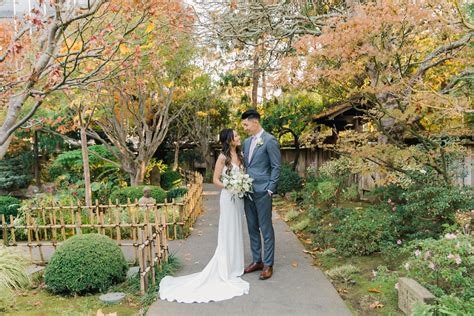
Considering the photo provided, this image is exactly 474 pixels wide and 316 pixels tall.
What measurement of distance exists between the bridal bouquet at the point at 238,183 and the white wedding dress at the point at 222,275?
0.57 feet

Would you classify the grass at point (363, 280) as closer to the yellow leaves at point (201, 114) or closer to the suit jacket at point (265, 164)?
the suit jacket at point (265, 164)

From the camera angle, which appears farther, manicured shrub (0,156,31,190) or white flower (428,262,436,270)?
manicured shrub (0,156,31,190)

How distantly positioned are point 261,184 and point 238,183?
35 centimetres

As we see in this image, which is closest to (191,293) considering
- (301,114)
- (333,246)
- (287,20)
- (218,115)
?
(333,246)

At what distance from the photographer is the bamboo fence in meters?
5.56

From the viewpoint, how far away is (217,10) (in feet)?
32.3

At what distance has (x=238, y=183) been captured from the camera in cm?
540

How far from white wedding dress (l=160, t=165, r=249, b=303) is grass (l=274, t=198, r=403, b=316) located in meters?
1.33

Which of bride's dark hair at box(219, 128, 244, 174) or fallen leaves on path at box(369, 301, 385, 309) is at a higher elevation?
bride's dark hair at box(219, 128, 244, 174)

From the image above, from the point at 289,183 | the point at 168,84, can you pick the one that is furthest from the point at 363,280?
the point at 168,84

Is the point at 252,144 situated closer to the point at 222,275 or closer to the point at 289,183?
the point at 222,275

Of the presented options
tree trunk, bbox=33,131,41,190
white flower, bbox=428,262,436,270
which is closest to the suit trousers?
white flower, bbox=428,262,436,270

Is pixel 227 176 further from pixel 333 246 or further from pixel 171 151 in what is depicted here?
pixel 171 151

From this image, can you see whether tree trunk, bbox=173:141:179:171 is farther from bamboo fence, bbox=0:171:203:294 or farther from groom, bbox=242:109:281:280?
groom, bbox=242:109:281:280
